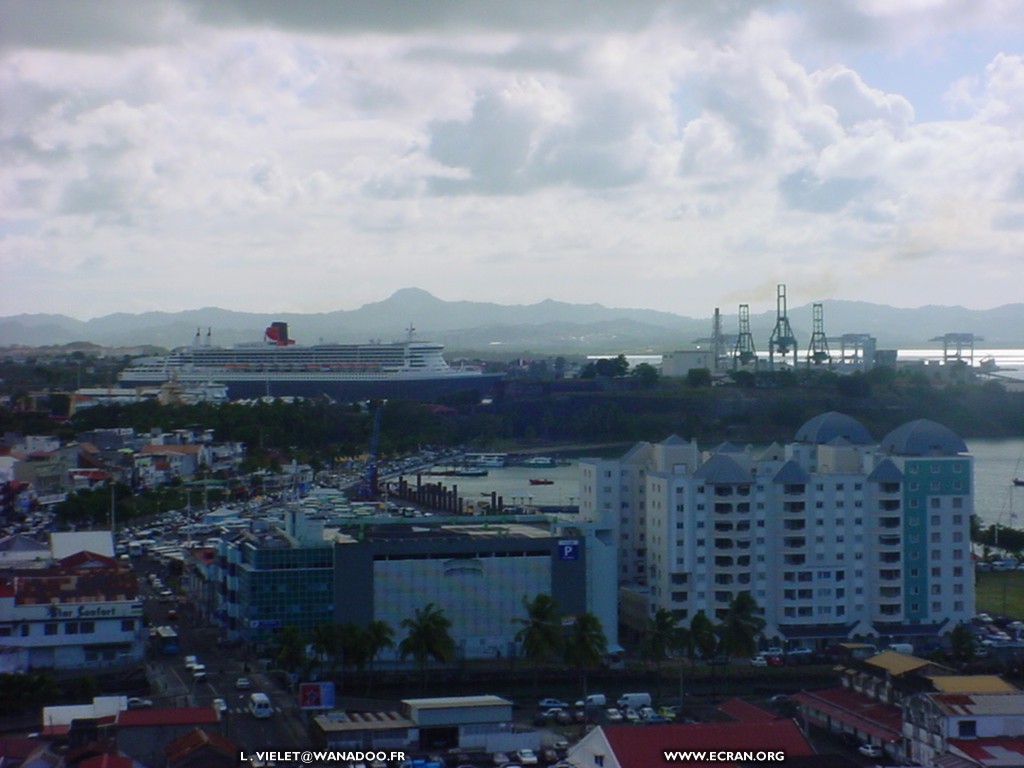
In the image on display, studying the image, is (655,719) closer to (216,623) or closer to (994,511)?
(216,623)

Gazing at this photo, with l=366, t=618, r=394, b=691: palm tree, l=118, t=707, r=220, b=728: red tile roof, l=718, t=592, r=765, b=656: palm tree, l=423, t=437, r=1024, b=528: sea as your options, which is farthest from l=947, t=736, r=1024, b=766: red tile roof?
l=423, t=437, r=1024, b=528: sea

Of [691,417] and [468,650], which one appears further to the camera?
[691,417]

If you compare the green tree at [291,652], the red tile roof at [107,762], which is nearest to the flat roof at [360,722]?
the red tile roof at [107,762]

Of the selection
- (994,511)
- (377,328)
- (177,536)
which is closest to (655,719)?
(177,536)

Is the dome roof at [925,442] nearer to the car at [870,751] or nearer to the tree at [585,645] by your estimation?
the tree at [585,645]

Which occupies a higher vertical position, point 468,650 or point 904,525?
point 904,525

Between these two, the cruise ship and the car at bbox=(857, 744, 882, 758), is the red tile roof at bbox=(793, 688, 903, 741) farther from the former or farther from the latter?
the cruise ship
